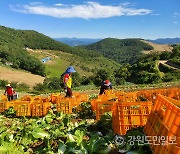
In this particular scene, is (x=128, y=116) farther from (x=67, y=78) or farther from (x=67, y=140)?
(x=67, y=78)

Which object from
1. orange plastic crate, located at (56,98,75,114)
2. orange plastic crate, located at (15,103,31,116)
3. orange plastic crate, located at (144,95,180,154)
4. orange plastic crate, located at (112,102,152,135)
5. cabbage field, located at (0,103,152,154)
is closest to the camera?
orange plastic crate, located at (144,95,180,154)

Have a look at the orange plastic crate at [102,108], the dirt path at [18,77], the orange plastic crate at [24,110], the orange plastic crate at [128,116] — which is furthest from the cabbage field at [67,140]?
the dirt path at [18,77]

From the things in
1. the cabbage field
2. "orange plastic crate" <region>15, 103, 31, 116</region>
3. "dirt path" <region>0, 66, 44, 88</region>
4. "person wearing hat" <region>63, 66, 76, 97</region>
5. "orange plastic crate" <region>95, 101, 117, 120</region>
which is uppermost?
"person wearing hat" <region>63, 66, 76, 97</region>

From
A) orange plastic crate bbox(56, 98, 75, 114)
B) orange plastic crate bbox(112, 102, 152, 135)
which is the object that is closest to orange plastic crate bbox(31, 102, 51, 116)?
orange plastic crate bbox(56, 98, 75, 114)

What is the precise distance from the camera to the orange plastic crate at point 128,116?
22.4 ft

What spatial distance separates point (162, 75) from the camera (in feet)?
271

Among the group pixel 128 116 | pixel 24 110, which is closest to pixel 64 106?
pixel 24 110

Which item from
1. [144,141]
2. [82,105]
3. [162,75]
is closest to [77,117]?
[82,105]

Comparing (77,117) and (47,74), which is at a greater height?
(77,117)

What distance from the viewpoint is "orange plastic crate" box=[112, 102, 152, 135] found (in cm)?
682

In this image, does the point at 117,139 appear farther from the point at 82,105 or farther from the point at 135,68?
the point at 135,68

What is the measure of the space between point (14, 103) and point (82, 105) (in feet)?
8.48

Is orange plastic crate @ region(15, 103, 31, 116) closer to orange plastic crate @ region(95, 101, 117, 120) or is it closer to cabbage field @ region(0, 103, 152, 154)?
cabbage field @ region(0, 103, 152, 154)

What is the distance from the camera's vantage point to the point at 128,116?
689 centimetres
